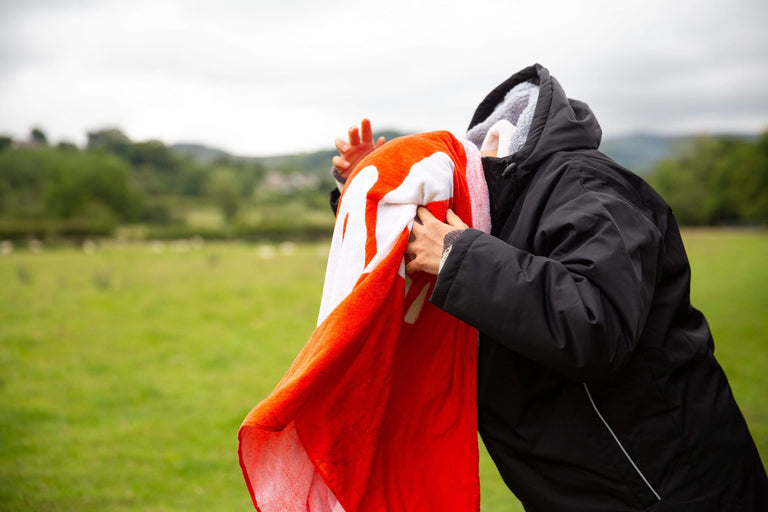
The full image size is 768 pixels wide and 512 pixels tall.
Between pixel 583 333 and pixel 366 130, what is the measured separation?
1.47 m

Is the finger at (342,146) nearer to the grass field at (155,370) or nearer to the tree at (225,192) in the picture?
the grass field at (155,370)

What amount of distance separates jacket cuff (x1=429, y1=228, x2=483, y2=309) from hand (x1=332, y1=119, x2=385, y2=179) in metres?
1.07

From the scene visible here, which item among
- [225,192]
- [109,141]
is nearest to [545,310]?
[109,141]

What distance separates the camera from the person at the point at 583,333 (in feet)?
5.43

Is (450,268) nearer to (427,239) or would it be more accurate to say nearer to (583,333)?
(427,239)

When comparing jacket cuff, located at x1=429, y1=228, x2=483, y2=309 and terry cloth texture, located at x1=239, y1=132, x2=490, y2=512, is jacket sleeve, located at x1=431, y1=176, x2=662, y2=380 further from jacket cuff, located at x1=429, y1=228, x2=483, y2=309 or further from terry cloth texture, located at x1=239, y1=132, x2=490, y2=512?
terry cloth texture, located at x1=239, y1=132, x2=490, y2=512

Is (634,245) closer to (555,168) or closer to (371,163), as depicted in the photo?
(555,168)

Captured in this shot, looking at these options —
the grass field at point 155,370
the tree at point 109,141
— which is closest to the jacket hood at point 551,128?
the grass field at point 155,370

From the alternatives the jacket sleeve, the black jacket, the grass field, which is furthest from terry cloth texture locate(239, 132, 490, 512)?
the grass field

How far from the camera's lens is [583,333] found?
5.22ft

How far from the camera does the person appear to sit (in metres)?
1.65

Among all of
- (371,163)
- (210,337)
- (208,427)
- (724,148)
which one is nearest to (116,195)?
(210,337)

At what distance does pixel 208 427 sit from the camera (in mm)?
7840

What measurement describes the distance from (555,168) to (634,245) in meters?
0.38
